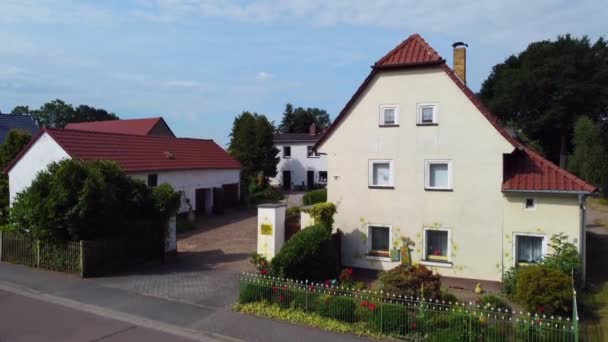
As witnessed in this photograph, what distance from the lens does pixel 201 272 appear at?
1667 centimetres

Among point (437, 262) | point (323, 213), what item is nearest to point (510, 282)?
point (437, 262)

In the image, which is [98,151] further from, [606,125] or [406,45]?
[606,125]

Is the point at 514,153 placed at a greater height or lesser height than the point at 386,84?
lesser

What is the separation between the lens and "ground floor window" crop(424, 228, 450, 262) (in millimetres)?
16500

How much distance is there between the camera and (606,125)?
171ft

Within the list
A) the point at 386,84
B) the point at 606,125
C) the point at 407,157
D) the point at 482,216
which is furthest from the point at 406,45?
the point at 606,125

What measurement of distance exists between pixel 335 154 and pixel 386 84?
3.27 metres

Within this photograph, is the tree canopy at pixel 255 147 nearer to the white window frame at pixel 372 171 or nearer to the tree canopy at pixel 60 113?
the white window frame at pixel 372 171

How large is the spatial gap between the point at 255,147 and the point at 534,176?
32.6 metres

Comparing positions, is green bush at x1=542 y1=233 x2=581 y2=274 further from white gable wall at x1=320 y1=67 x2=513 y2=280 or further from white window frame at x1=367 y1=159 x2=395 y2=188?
white window frame at x1=367 y1=159 x2=395 y2=188

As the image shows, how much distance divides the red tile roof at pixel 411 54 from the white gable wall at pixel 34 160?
51.5 feet

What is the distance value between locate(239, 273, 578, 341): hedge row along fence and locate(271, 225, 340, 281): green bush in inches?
44.9

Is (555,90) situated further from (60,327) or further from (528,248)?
(60,327)

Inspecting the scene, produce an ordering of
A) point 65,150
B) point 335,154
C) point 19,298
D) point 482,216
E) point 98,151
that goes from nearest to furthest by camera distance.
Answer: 1. point 19,298
2. point 482,216
3. point 335,154
4. point 65,150
5. point 98,151
